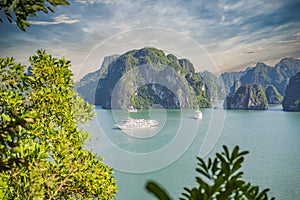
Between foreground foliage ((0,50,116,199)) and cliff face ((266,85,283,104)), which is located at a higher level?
cliff face ((266,85,283,104))

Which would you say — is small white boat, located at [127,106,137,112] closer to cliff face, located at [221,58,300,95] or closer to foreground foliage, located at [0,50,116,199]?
foreground foliage, located at [0,50,116,199]

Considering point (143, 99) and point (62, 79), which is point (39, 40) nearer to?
point (143, 99)

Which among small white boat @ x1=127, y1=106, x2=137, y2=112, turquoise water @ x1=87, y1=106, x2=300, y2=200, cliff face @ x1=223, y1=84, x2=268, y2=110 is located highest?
cliff face @ x1=223, y1=84, x2=268, y2=110

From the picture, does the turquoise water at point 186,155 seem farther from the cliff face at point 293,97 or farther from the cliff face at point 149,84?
the cliff face at point 149,84

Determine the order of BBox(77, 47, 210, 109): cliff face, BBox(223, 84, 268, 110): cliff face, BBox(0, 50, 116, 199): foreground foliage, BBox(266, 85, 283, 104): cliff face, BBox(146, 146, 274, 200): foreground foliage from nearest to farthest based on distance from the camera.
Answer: BBox(146, 146, 274, 200): foreground foliage
BBox(0, 50, 116, 199): foreground foliage
BBox(77, 47, 210, 109): cliff face
BBox(223, 84, 268, 110): cliff face
BBox(266, 85, 283, 104): cliff face

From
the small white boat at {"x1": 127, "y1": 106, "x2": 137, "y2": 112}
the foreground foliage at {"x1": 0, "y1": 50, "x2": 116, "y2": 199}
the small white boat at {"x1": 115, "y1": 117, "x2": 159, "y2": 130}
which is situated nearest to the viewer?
the foreground foliage at {"x1": 0, "y1": 50, "x2": 116, "y2": 199}

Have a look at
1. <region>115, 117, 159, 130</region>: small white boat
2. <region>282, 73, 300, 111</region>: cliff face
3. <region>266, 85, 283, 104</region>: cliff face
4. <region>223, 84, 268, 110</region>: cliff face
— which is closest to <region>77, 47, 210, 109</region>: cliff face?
<region>223, 84, 268, 110</region>: cliff face

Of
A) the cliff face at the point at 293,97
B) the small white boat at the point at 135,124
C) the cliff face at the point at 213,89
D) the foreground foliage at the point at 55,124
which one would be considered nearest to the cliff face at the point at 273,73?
the cliff face at the point at 213,89
